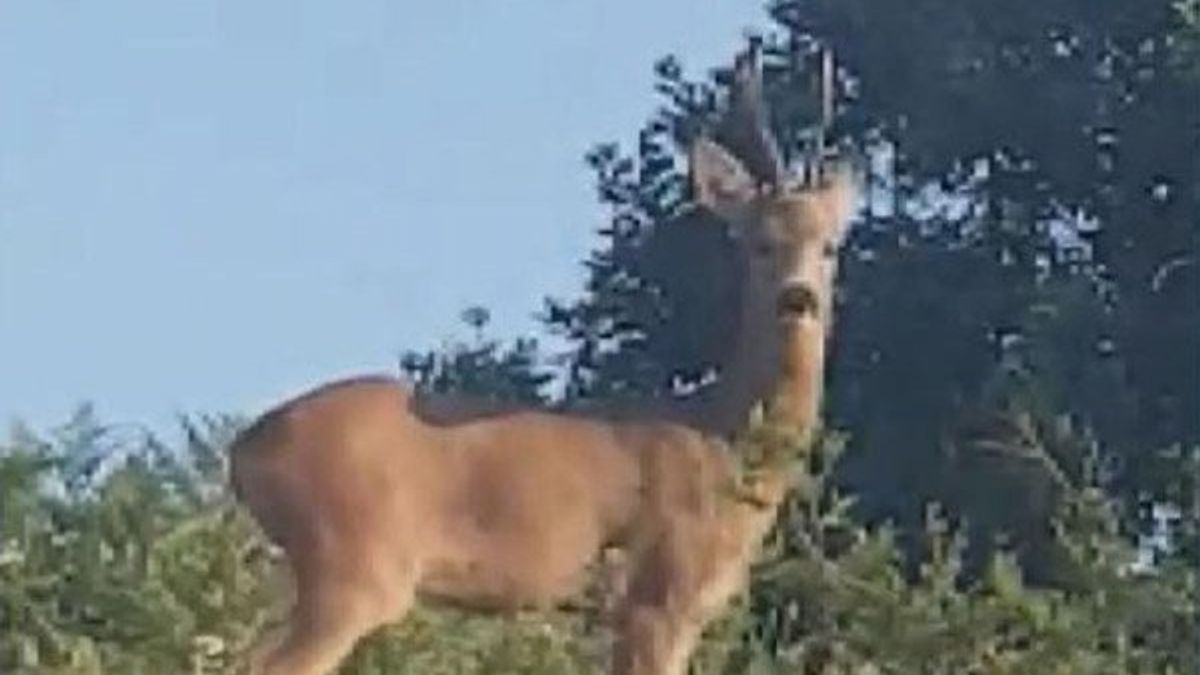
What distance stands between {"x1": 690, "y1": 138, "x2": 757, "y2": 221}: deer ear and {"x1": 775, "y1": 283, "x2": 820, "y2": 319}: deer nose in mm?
251

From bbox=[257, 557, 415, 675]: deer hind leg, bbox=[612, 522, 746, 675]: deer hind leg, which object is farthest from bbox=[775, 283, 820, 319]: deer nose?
bbox=[257, 557, 415, 675]: deer hind leg

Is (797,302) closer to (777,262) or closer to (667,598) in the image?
(777,262)

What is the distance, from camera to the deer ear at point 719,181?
429 inches

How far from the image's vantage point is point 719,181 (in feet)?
35.9

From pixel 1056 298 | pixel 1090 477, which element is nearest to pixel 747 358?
pixel 1090 477

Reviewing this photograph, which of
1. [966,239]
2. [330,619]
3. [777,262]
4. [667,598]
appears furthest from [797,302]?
[966,239]

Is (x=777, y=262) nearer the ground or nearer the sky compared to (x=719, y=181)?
nearer the ground

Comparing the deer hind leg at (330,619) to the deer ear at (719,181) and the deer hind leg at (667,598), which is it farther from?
the deer ear at (719,181)

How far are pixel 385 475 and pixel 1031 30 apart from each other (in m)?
20.8

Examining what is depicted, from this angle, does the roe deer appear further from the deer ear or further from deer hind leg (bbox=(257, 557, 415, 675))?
the deer ear

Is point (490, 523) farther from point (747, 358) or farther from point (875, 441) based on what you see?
point (875, 441)

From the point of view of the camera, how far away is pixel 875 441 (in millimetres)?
28016

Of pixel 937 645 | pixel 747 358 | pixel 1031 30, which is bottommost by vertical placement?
pixel 937 645

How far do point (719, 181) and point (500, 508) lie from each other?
1.12m
